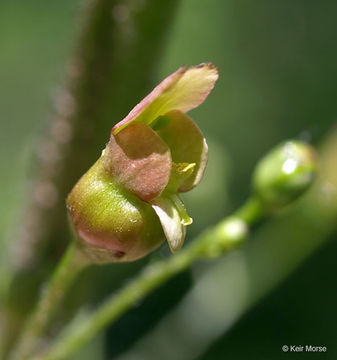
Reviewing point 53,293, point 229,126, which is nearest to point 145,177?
point 53,293

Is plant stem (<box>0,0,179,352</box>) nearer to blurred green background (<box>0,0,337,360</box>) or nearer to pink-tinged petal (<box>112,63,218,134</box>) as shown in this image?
blurred green background (<box>0,0,337,360</box>)

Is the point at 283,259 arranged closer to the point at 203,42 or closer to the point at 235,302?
the point at 235,302

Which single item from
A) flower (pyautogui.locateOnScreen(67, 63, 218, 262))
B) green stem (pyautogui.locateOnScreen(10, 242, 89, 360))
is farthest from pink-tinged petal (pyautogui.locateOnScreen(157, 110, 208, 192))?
green stem (pyautogui.locateOnScreen(10, 242, 89, 360))

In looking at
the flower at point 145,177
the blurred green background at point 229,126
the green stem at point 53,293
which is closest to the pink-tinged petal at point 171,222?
the flower at point 145,177

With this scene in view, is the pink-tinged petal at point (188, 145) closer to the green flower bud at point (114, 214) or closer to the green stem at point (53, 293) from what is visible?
the green flower bud at point (114, 214)

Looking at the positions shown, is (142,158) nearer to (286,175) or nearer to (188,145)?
→ (188,145)

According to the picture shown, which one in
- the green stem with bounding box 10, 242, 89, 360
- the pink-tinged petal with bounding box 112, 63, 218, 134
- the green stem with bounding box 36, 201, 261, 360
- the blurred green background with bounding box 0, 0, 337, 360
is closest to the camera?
the pink-tinged petal with bounding box 112, 63, 218, 134
